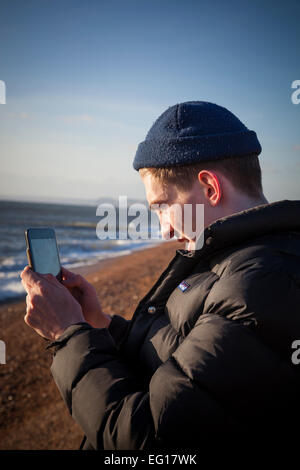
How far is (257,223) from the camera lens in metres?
1.18

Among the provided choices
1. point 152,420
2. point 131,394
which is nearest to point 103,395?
point 131,394

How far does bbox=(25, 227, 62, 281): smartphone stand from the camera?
1.77 m

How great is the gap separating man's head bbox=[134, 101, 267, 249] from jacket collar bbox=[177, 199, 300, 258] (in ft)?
0.58

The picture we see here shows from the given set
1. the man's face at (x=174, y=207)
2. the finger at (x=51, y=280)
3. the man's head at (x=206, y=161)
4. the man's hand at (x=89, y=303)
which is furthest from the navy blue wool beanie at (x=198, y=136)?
the man's hand at (x=89, y=303)

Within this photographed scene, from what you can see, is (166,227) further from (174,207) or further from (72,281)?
(72,281)

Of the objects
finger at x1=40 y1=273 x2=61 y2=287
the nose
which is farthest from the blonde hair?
finger at x1=40 y1=273 x2=61 y2=287

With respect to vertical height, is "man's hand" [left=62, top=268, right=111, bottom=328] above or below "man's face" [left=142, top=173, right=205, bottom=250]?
below

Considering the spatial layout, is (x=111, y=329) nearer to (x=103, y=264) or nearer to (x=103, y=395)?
(x=103, y=395)

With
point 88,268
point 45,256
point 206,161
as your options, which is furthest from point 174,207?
point 88,268

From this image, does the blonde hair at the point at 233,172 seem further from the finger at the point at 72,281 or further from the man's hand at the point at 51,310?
the finger at the point at 72,281

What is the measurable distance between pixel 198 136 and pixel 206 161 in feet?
0.43

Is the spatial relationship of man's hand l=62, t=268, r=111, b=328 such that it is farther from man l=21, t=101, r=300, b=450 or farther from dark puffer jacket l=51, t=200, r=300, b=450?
dark puffer jacket l=51, t=200, r=300, b=450

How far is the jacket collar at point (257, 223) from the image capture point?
3.88 feet

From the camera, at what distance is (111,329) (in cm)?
212
